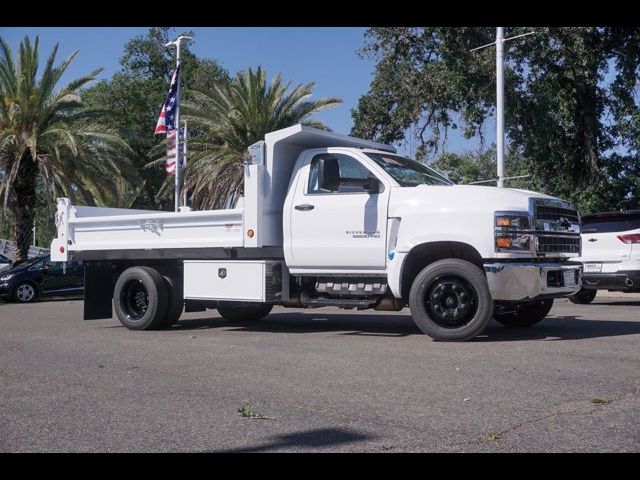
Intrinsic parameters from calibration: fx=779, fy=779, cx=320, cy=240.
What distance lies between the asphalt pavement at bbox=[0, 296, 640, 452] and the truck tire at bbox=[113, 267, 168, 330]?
0.70 meters

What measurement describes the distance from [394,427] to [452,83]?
→ 68.4 feet

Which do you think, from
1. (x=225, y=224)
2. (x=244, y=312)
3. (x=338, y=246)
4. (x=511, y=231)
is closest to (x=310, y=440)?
(x=511, y=231)

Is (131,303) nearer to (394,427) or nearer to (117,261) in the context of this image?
(117,261)

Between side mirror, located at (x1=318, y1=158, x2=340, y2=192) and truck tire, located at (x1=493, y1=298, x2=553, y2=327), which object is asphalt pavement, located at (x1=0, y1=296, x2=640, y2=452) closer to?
truck tire, located at (x1=493, y1=298, x2=553, y2=327)

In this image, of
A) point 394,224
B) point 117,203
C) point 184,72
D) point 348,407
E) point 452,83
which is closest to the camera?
point 348,407

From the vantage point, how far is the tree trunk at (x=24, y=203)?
24047 mm

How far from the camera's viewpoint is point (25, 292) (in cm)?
2067

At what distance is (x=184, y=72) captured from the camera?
47.2m

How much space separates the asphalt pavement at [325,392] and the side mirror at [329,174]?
6.30 ft

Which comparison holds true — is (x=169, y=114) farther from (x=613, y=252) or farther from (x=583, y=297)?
(x=613, y=252)

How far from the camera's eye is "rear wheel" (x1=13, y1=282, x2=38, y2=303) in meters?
20.5

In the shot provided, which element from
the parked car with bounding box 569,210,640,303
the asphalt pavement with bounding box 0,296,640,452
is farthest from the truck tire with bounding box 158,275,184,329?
the parked car with bounding box 569,210,640,303

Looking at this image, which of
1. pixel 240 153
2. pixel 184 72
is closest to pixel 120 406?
pixel 240 153
